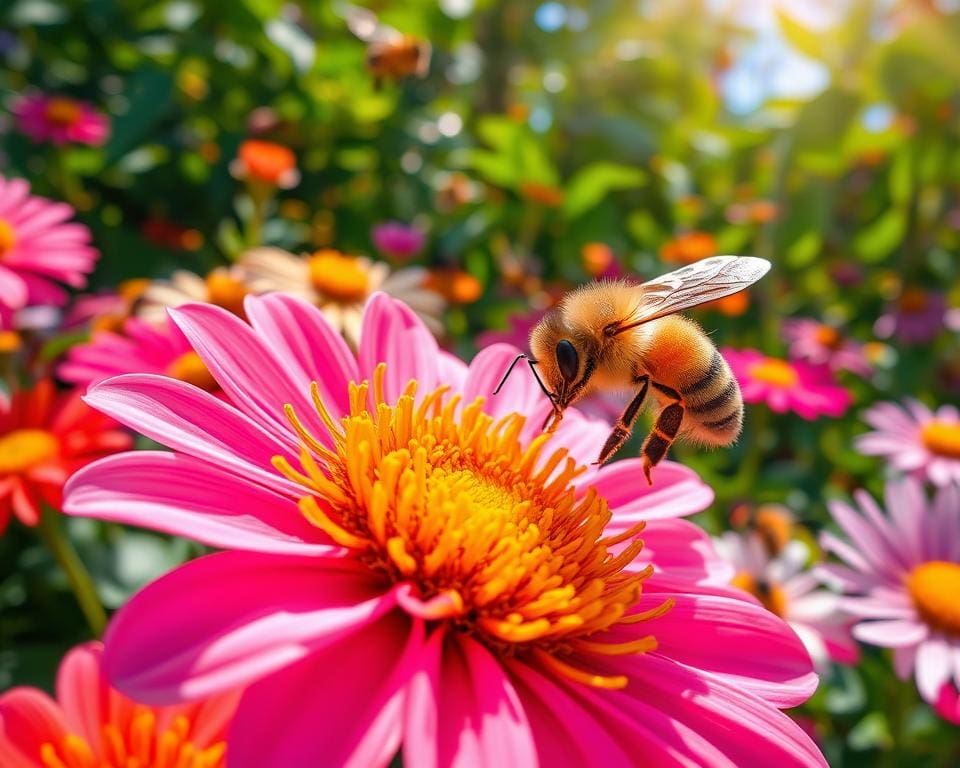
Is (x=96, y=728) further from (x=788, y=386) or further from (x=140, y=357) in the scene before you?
(x=788, y=386)

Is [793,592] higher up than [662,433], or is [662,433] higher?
[662,433]

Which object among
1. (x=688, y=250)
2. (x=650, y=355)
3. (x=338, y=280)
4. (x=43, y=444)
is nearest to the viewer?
(x=650, y=355)

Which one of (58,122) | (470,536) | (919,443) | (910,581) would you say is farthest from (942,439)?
(58,122)

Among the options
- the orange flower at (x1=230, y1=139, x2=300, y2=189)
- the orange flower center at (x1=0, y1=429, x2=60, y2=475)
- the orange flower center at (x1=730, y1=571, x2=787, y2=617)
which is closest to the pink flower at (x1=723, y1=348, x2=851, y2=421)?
the orange flower center at (x1=730, y1=571, x2=787, y2=617)

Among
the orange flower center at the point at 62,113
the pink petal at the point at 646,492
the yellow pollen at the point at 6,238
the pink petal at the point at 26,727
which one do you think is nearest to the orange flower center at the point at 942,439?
the pink petal at the point at 646,492

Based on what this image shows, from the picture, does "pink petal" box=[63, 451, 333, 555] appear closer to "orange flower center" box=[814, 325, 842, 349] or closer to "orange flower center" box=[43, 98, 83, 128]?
"orange flower center" box=[43, 98, 83, 128]

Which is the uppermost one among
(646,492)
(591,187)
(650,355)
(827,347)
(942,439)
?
(650,355)

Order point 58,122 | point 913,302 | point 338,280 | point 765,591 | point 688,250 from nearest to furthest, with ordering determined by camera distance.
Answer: point 765,591, point 338,280, point 58,122, point 688,250, point 913,302
